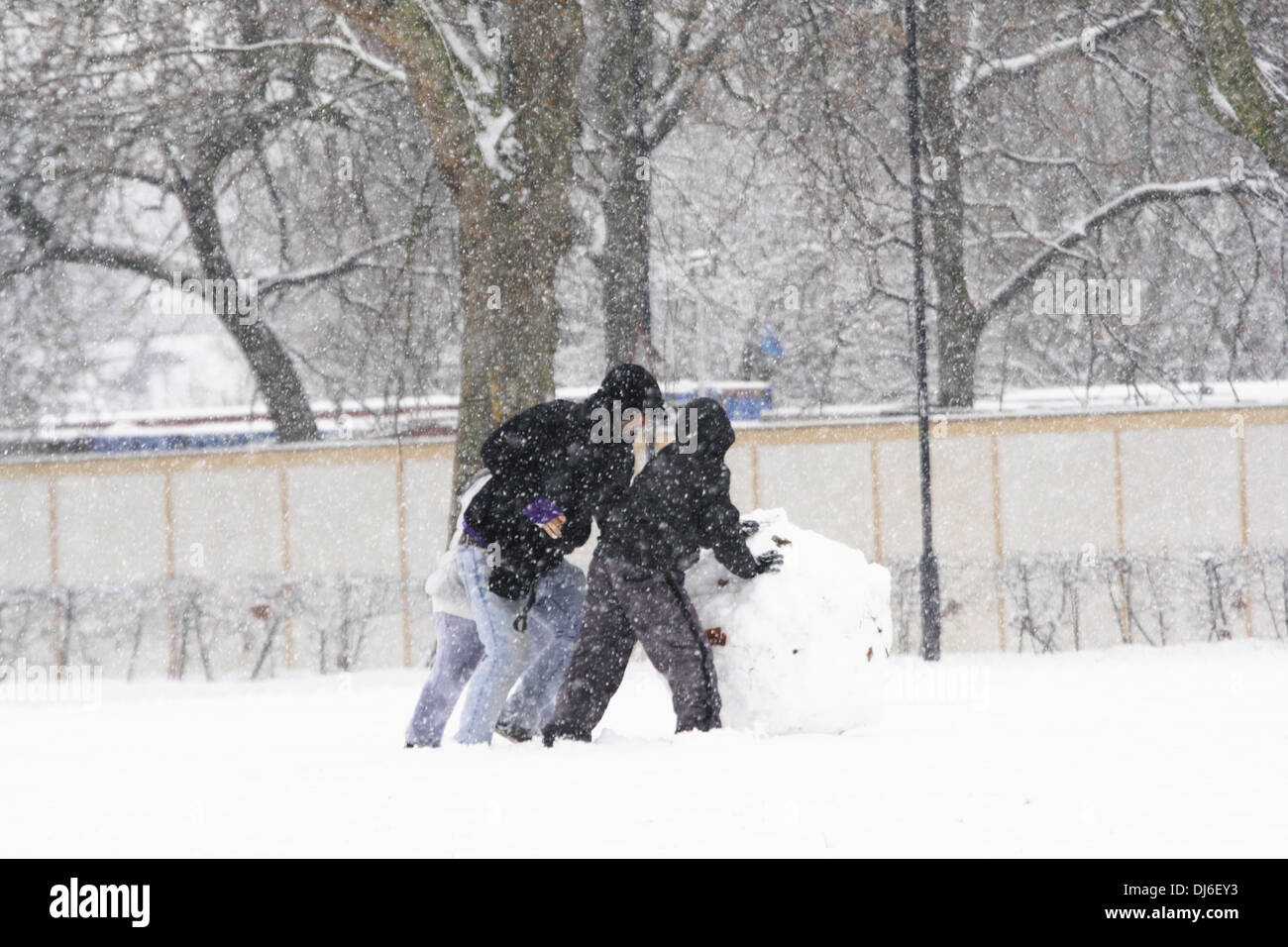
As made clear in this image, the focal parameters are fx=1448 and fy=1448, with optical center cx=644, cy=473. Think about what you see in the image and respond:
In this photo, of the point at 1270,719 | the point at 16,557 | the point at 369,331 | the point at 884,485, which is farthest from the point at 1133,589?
the point at 16,557

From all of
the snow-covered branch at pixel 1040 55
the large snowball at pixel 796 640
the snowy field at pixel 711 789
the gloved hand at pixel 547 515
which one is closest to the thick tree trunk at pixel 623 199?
the snow-covered branch at pixel 1040 55

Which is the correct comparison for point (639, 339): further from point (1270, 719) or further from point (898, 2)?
point (1270, 719)

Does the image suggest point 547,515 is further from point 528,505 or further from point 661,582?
point 661,582

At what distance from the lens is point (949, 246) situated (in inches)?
675

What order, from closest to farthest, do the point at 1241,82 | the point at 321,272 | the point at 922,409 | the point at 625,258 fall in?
1. the point at 1241,82
2. the point at 922,409
3. the point at 625,258
4. the point at 321,272

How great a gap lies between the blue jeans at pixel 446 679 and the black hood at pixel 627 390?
1.28 m

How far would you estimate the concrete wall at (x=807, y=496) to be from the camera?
1445 cm

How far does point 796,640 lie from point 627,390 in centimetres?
144

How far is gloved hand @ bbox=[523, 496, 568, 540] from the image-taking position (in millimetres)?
6496

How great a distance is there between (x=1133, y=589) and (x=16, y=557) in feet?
35.8

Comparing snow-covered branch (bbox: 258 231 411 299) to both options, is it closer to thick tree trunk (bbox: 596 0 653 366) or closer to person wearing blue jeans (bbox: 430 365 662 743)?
thick tree trunk (bbox: 596 0 653 366)

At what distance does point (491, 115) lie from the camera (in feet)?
36.0

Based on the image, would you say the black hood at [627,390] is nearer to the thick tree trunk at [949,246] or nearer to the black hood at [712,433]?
the black hood at [712,433]

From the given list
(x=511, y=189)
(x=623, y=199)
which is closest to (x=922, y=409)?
(x=511, y=189)
